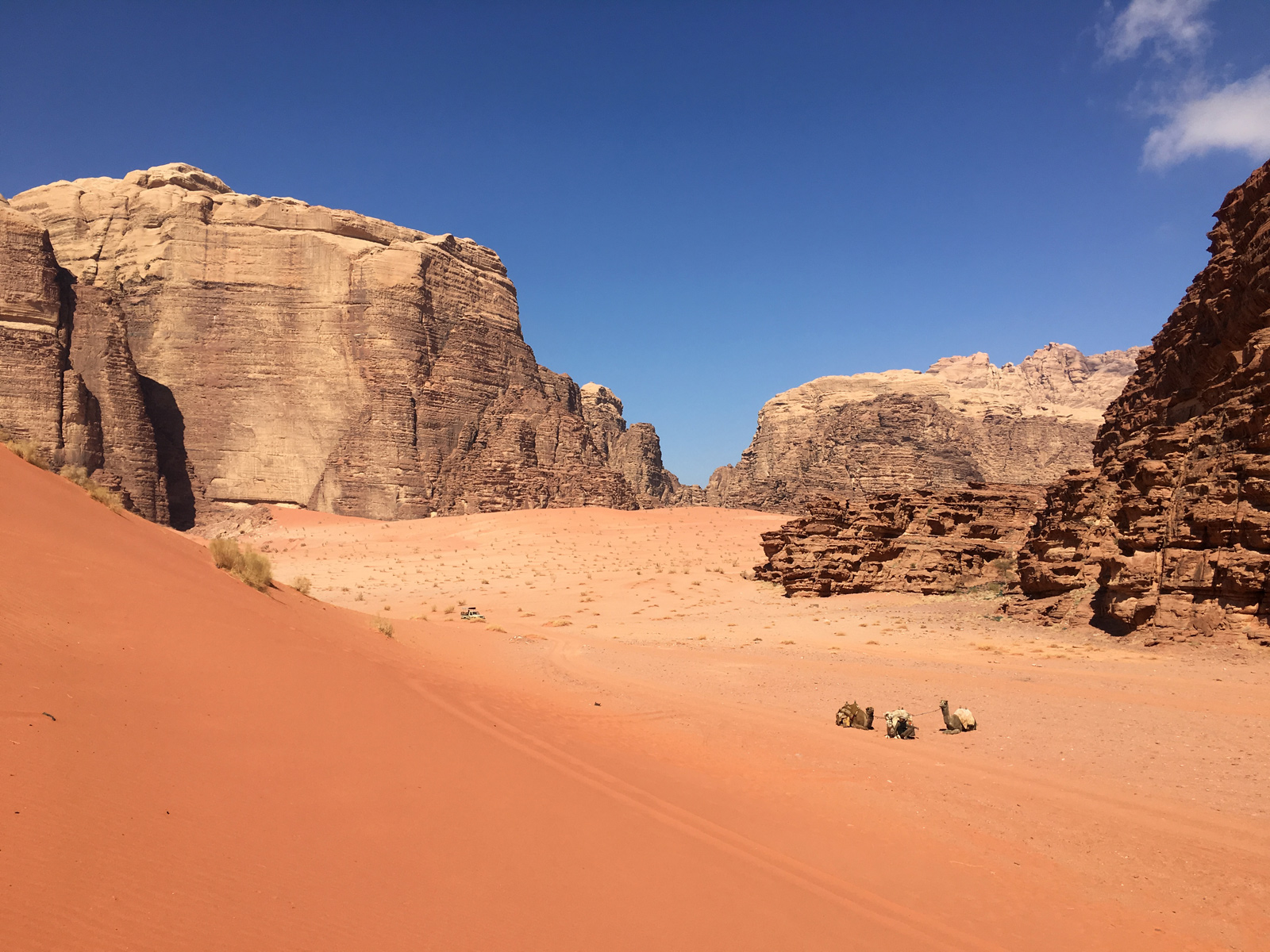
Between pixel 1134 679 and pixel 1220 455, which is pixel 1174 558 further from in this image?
pixel 1134 679

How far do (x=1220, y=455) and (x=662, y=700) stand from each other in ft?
36.0

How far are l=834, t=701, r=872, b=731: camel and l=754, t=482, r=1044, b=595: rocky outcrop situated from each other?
13581 mm

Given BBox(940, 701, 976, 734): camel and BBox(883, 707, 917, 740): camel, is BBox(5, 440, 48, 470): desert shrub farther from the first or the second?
BBox(940, 701, 976, 734): camel

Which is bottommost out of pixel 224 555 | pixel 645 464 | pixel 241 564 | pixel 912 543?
pixel 912 543

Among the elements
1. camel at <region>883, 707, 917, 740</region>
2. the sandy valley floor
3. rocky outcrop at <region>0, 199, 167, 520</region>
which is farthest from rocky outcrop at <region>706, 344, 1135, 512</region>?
rocky outcrop at <region>0, 199, 167, 520</region>

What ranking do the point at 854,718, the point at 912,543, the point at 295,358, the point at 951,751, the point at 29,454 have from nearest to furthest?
1. the point at 951,751
2. the point at 29,454
3. the point at 854,718
4. the point at 912,543
5. the point at 295,358

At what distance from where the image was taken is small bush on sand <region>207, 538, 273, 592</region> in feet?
27.8

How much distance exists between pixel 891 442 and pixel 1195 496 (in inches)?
1674

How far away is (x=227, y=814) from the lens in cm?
371

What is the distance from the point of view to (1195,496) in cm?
1352

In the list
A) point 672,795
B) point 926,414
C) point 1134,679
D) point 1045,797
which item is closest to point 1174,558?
point 1134,679

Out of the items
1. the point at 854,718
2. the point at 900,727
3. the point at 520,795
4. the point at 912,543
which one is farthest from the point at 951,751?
the point at 912,543

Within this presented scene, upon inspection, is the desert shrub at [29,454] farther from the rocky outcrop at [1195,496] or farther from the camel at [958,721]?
the rocky outcrop at [1195,496]

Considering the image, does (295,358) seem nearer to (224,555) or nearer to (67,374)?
(67,374)
